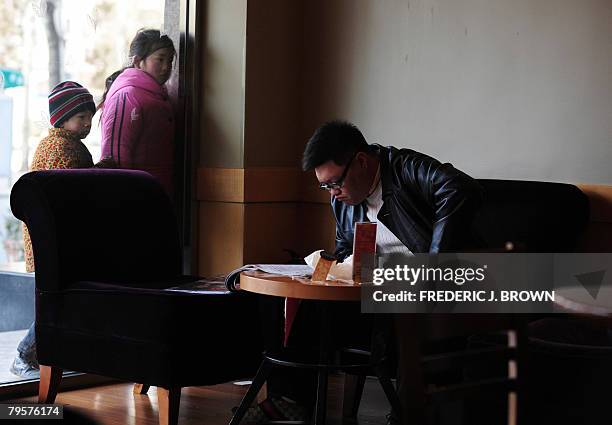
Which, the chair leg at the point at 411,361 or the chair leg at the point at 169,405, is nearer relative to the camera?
the chair leg at the point at 411,361

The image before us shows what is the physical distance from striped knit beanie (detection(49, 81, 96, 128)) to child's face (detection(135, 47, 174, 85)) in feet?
1.16

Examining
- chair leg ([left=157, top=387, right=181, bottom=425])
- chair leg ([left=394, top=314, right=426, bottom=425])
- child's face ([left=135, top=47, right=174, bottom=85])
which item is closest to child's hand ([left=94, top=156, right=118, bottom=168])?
child's face ([left=135, top=47, right=174, bottom=85])

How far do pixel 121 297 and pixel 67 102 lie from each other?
1180mm

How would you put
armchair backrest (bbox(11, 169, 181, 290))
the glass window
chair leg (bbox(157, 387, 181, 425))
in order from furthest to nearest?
the glass window, armchair backrest (bbox(11, 169, 181, 290)), chair leg (bbox(157, 387, 181, 425))

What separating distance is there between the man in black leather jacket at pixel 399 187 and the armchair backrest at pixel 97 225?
3.46ft

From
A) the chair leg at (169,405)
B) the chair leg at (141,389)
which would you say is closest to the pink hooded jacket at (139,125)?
the chair leg at (141,389)

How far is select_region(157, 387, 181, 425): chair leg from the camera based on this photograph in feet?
12.6

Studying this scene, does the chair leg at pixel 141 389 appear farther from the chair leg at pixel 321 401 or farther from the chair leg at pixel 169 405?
the chair leg at pixel 321 401

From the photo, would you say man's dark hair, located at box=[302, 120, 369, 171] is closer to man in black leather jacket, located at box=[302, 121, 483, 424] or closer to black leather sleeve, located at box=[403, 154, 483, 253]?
man in black leather jacket, located at box=[302, 121, 483, 424]

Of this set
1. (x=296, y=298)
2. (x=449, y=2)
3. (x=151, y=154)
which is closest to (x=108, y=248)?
(x=151, y=154)

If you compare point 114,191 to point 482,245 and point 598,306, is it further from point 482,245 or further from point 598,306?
point 598,306

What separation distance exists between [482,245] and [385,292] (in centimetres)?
71

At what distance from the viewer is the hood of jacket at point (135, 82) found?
4859 mm

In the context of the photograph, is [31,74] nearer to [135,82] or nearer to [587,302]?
[135,82]
